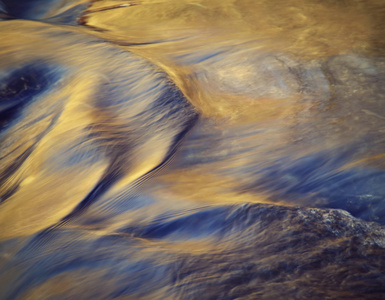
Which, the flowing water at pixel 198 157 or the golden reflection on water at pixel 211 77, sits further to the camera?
the golden reflection on water at pixel 211 77

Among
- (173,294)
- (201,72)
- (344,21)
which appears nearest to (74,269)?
(173,294)

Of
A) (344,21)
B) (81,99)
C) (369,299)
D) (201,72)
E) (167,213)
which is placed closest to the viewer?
(369,299)

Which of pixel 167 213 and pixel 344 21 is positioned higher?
pixel 344 21

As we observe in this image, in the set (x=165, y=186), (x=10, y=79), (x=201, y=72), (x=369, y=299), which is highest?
(x=10, y=79)

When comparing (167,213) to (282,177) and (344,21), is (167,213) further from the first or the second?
(344,21)

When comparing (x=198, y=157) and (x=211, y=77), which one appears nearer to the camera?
(x=198, y=157)

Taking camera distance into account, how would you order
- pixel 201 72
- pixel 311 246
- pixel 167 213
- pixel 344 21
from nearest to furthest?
pixel 311 246 → pixel 167 213 → pixel 201 72 → pixel 344 21

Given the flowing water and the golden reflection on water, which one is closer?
the flowing water

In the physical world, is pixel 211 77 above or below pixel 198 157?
above
